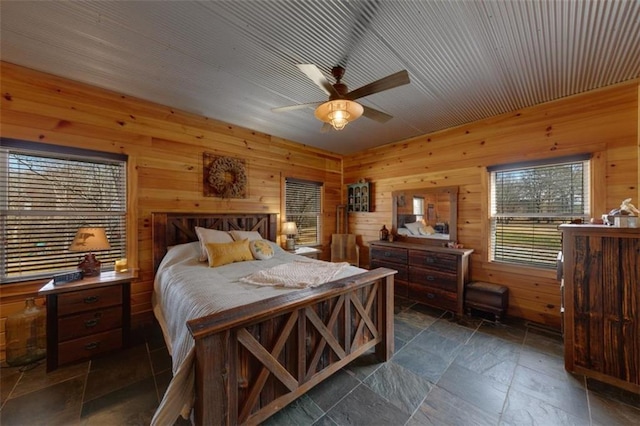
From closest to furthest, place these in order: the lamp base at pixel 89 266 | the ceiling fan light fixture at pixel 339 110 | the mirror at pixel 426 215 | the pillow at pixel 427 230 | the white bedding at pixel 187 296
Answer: the white bedding at pixel 187 296, the ceiling fan light fixture at pixel 339 110, the lamp base at pixel 89 266, the mirror at pixel 426 215, the pillow at pixel 427 230

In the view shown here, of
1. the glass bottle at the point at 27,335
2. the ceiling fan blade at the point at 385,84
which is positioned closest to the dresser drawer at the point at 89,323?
the glass bottle at the point at 27,335

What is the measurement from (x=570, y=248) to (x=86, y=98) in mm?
4987

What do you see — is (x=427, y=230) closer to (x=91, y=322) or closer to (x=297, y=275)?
(x=297, y=275)

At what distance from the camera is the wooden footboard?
1.22 meters

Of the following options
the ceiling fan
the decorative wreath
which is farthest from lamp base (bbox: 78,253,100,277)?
the ceiling fan

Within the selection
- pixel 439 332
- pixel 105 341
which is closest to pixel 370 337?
pixel 439 332

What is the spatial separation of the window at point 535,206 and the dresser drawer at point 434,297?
859 millimetres

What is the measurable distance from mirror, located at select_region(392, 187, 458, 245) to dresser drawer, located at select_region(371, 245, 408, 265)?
43 cm

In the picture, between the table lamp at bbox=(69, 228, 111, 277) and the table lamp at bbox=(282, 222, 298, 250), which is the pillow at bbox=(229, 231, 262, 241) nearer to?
the table lamp at bbox=(282, 222, 298, 250)

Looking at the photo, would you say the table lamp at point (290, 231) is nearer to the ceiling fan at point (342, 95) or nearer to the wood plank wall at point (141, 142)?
the wood plank wall at point (141, 142)

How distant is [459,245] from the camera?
352 centimetres

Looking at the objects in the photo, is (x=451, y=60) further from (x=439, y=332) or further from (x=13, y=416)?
(x=13, y=416)

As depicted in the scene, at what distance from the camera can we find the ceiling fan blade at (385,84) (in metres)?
1.67

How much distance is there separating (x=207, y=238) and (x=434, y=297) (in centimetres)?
316
